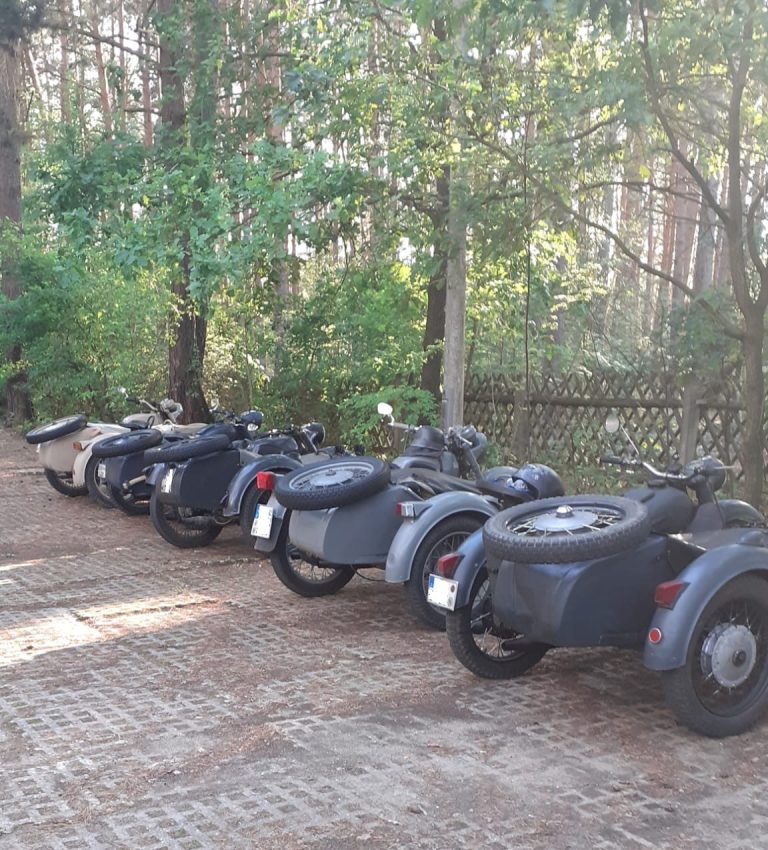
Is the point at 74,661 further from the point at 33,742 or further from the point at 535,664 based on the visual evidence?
the point at 535,664

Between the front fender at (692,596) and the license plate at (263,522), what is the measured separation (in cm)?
325

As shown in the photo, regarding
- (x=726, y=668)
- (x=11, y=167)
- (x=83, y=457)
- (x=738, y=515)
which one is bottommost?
(x=726, y=668)

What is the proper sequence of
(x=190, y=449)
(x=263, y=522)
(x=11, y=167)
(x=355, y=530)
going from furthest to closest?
(x=11, y=167), (x=190, y=449), (x=263, y=522), (x=355, y=530)

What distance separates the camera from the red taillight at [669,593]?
4656 millimetres

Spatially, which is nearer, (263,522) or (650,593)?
(650,593)

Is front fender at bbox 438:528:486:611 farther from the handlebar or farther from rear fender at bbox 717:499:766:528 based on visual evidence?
rear fender at bbox 717:499:766:528

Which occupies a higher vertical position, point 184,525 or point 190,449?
point 190,449

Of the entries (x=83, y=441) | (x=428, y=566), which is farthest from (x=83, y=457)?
(x=428, y=566)

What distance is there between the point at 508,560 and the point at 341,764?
3.67 ft

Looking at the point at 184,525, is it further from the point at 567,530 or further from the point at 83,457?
the point at 567,530

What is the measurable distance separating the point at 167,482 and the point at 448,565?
4044 mm

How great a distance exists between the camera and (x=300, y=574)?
7500 millimetres

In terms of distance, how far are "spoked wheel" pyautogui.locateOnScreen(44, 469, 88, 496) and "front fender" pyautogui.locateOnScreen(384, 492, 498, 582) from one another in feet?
22.5

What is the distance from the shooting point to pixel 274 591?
7.76m
